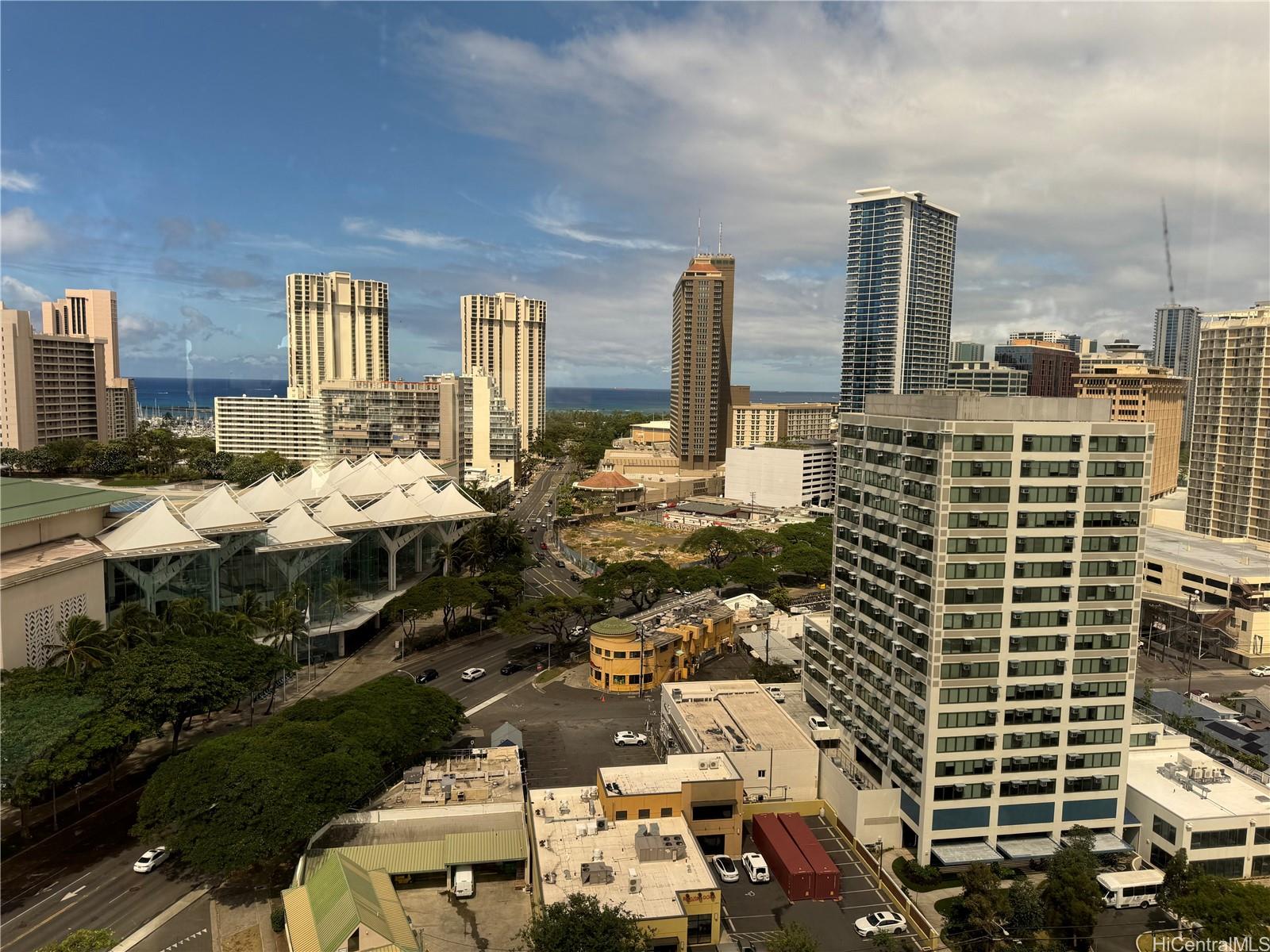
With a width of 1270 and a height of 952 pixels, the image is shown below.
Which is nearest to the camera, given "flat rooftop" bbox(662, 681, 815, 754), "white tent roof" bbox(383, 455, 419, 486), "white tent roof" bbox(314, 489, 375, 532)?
"flat rooftop" bbox(662, 681, 815, 754)

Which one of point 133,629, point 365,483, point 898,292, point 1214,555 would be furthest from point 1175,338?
point 133,629

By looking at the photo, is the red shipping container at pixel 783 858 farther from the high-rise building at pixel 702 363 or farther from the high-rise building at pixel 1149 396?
the high-rise building at pixel 702 363

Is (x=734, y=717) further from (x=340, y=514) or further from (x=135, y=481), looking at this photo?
(x=135, y=481)

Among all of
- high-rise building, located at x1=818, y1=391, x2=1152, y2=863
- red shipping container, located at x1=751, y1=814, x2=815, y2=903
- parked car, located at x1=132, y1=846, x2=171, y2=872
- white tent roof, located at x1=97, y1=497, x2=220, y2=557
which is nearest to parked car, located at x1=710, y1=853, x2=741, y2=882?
red shipping container, located at x1=751, y1=814, x2=815, y2=903

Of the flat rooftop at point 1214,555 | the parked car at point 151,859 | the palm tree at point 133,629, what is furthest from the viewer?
the flat rooftop at point 1214,555

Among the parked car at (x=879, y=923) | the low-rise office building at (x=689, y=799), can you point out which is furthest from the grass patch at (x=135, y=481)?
the parked car at (x=879, y=923)

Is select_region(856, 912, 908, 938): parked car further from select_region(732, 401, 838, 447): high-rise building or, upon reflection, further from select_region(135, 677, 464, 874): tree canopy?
select_region(732, 401, 838, 447): high-rise building
